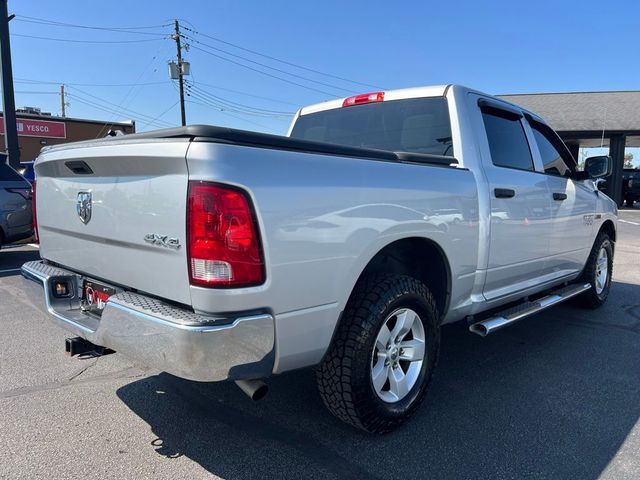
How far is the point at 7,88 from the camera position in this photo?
33.8 feet

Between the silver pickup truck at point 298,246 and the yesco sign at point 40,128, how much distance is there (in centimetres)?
3071

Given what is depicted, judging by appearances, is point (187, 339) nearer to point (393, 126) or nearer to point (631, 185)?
point (393, 126)

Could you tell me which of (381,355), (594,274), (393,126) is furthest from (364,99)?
(594,274)

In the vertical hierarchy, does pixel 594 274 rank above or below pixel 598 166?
below

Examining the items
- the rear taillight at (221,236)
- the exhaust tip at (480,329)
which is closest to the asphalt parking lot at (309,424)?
the exhaust tip at (480,329)

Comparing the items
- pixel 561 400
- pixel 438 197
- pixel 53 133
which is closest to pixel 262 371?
pixel 438 197

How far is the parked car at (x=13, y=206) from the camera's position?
305 inches

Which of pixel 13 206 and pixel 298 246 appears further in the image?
pixel 13 206

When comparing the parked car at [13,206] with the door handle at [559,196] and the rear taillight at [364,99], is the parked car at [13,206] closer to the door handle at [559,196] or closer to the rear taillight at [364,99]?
the rear taillight at [364,99]

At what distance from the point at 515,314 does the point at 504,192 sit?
0.88m

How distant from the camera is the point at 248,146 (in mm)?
2102

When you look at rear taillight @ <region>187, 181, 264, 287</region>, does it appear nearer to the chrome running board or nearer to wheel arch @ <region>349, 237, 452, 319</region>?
wheel arch @ <region>349, 237, 452, 319</region>

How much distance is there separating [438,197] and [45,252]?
2.52 m

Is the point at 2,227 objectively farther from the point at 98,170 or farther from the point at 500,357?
the point at 500,357
